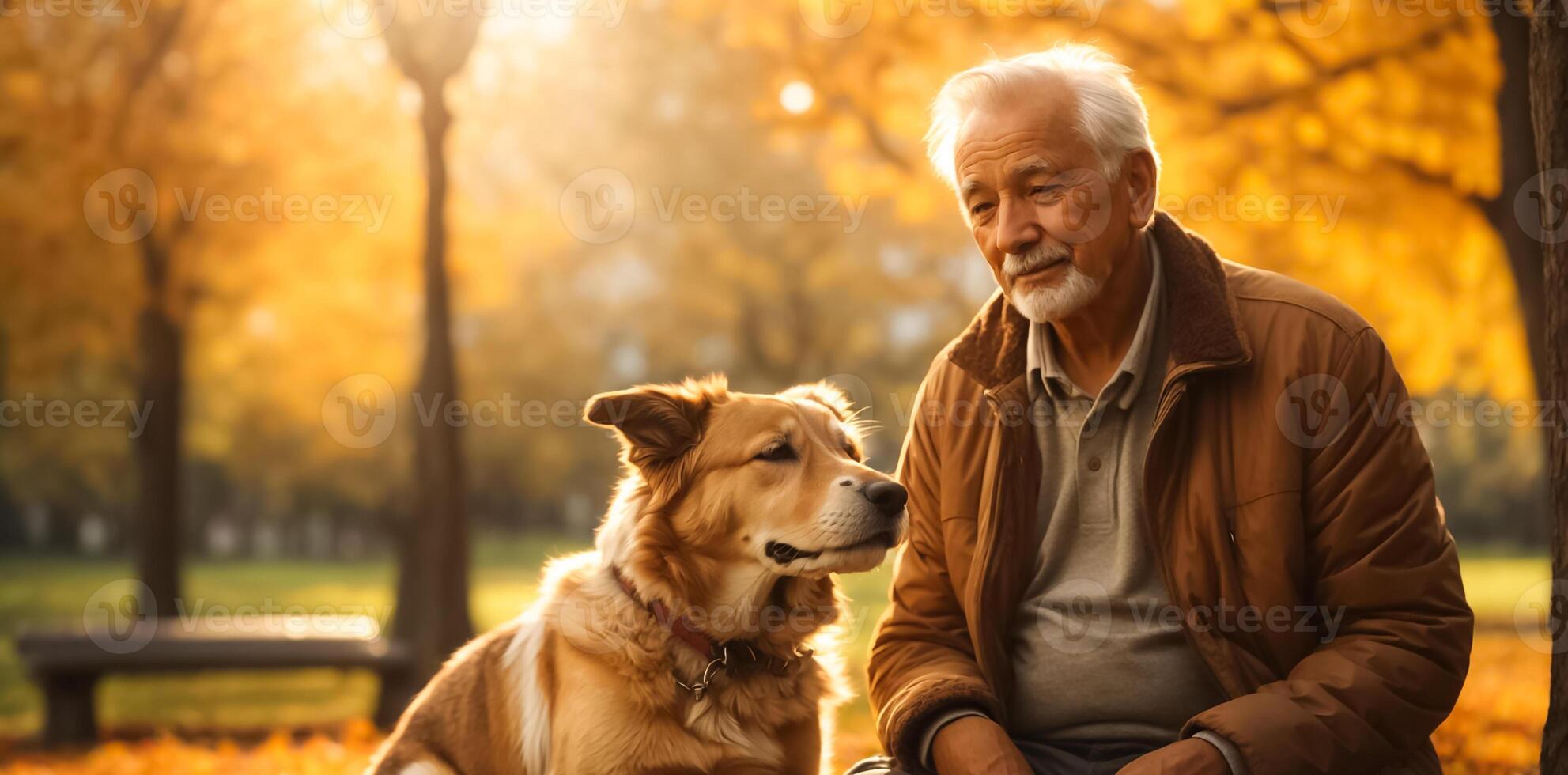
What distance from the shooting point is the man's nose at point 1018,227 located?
3234 millimetres

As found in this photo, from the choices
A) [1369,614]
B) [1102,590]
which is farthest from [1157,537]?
[1369,614]

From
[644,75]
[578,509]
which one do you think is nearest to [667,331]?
[644,75]

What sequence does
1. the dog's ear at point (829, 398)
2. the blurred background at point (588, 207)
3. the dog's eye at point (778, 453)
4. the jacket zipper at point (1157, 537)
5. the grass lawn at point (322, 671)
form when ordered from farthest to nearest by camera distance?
1. the blurred background at point (588, 207)
2. the grass lawn at point (322, 671)
3. the dog's ear at point (829, 398)
4. the dog's eye at point (778, 453)
5. the jacket zipper at point (1157, 537)

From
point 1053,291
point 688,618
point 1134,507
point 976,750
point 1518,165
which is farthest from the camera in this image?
point 1518,165

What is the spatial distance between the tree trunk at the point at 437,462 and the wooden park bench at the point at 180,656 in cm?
31

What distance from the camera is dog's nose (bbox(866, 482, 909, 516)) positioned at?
342cm

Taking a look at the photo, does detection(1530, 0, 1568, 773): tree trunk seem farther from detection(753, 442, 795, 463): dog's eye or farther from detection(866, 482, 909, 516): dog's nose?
detection(753, 442, 795, 463): dog's eye

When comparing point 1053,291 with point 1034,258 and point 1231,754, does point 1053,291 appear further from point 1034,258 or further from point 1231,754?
point 1231,754

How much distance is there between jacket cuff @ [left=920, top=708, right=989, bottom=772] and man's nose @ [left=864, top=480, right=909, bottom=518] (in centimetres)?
60

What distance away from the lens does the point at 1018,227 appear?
325 centimetres

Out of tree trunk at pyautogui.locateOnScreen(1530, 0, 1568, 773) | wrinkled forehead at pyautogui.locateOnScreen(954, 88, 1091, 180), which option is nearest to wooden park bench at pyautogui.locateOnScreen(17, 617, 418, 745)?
wrinkled forehead at pyautogui.locateOnScreen(954, 88, 1091, 180)

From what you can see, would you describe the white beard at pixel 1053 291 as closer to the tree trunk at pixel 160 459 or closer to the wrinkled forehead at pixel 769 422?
the wrinkled forehead at pixel 769 422

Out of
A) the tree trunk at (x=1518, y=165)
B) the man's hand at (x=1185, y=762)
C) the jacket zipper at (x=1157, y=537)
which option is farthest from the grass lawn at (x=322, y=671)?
the tree trunk at (x=1518, y=165)

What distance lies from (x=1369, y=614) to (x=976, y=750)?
978mm
